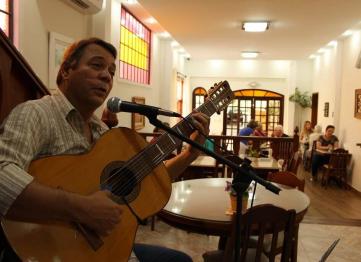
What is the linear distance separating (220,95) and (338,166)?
6003 mm

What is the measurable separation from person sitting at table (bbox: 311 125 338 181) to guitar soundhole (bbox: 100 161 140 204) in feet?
22.4

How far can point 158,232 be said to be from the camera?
13.5 feet

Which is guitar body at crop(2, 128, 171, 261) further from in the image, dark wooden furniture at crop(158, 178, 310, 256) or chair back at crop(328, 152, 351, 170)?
chair back at crop(328, 152, 351, 170)

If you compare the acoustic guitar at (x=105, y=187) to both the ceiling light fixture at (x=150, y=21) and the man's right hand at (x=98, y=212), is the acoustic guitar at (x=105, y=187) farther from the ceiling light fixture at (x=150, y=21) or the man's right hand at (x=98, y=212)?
the ceiling light fixture at (x=150, y=21)

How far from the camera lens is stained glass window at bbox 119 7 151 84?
20.9 ft

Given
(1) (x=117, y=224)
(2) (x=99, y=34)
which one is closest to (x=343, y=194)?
(2) (x=99, y=34)

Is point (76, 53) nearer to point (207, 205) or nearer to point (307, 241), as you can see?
point (207, 205)

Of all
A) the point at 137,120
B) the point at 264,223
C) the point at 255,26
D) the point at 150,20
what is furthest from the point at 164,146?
the point at 150,20

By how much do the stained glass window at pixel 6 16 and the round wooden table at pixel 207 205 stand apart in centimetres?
194

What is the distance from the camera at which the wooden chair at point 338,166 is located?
22.9 ft

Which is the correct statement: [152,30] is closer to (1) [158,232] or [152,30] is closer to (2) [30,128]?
(1) [158,232]

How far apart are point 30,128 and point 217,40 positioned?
6.87m

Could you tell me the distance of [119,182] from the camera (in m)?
1.35

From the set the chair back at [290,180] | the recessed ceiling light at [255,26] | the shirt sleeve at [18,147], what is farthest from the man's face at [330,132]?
the shirt sleeve at [18,147]
